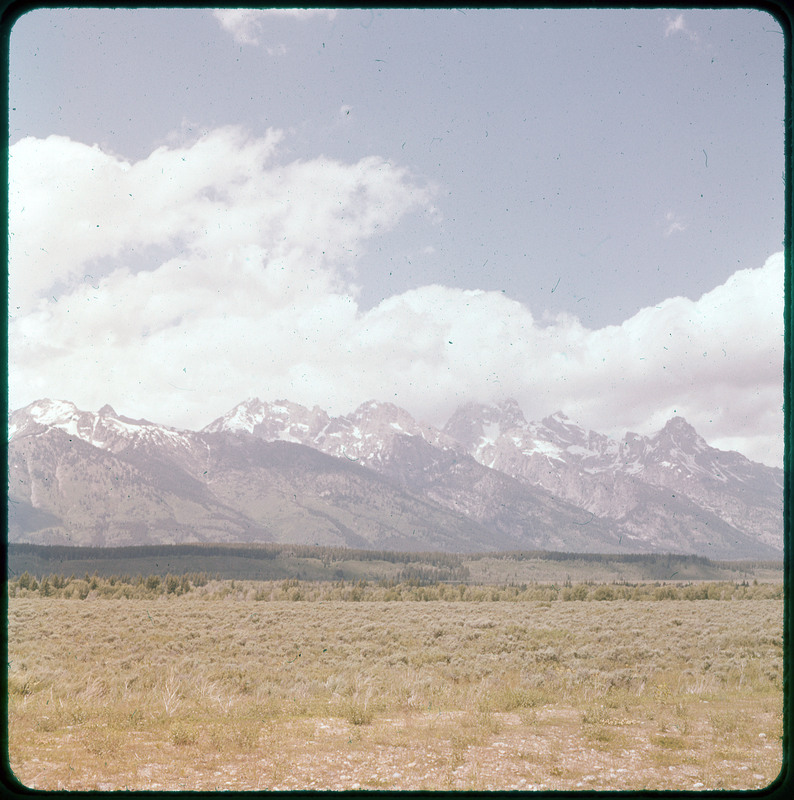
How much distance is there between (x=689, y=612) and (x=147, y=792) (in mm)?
35516

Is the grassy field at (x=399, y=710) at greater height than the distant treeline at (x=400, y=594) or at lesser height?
greater

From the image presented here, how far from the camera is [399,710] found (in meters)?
10.1

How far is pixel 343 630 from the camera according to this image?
81.2ft

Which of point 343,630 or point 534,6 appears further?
point 343,630

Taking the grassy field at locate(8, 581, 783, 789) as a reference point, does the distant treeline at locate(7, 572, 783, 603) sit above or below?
below

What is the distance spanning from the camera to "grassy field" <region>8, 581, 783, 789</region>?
20.8 ft

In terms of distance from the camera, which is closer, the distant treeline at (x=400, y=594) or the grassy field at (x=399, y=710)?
the grassy field at (x=399, y=710)

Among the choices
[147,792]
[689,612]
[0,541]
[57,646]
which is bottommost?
[689,612]

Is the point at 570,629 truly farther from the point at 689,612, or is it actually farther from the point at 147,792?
the point at 147,792

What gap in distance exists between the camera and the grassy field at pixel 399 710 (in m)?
6.35

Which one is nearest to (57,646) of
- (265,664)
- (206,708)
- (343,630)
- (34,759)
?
(265,664)

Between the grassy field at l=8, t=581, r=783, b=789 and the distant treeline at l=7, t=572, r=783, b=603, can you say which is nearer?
the grassy field at l=8, t=581, r=783, b=789

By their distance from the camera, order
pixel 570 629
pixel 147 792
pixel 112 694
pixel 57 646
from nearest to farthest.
→ pixel 147 792 → pixel 112 694 → pixel 57 646 → pixel 570 629

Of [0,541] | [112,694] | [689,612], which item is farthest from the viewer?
[689,612]
